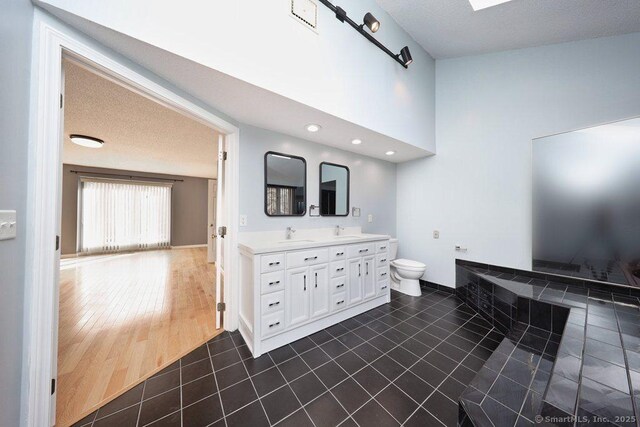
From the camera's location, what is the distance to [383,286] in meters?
2.64

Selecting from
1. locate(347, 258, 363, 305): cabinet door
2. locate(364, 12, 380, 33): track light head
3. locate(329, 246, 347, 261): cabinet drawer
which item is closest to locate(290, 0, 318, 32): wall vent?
locate(364, 12, 380, 33): track light head

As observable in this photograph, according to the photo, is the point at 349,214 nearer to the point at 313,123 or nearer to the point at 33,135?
the point at 313,123

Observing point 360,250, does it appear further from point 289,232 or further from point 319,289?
point 289,232

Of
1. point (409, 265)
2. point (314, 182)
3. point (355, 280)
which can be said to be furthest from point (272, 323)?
point (409, 265)

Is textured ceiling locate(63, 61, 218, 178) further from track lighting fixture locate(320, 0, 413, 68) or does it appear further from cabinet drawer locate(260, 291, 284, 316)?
cabinet drawer locate(260, 291, 284, 316)

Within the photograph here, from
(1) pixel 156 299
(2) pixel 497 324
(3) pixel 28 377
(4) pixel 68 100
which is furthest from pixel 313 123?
(1) pixel 156 299

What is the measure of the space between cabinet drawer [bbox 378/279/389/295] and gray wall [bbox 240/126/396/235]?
32.8 inches

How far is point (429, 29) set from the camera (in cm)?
247

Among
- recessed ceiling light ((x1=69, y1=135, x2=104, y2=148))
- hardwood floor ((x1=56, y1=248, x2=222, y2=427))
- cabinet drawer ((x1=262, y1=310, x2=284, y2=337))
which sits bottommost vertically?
hardwood floor ((x1=56, y1=248, x2=222, y2=427))

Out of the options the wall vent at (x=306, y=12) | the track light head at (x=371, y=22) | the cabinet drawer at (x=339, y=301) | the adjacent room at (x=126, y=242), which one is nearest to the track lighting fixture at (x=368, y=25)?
the track light head at (x=371, y=22)

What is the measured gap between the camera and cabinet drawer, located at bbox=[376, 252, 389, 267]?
8.53 ft

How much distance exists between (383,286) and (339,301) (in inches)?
29.1

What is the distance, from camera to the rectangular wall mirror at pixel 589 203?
179cm

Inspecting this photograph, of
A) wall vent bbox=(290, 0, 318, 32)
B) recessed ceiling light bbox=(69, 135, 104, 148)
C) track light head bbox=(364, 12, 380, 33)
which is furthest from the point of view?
recessed ceiling light bbox=(69, 135, 104, 148)
